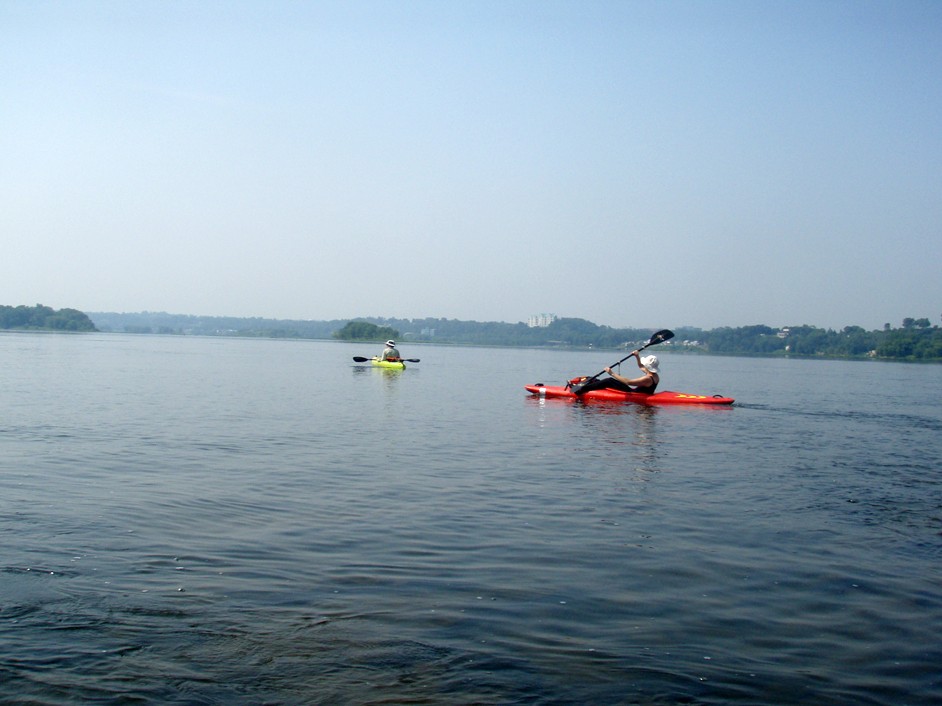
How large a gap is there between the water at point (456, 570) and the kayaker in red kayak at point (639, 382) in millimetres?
10595

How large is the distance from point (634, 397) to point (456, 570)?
2275 centimetres

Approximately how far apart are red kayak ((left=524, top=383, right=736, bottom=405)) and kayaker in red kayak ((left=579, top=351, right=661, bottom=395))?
0.52 ft

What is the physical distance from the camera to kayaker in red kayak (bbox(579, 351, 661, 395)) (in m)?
29.8

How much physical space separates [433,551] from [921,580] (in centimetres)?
493

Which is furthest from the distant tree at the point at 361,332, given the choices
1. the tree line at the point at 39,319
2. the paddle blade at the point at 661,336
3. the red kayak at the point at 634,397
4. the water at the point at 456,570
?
the water at the point at 456,570

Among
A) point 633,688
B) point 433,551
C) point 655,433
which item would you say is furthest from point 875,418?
point 633,688

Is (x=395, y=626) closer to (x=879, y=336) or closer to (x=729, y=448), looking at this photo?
(x=729, y=448)

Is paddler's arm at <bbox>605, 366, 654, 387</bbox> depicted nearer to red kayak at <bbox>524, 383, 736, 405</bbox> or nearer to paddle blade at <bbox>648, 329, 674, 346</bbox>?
red kayak at <bbox>524, 383, 736, 405</bbox>

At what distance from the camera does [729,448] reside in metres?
19.2

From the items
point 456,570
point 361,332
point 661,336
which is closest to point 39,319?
point 361,332

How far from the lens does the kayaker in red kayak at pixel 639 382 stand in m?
29.8

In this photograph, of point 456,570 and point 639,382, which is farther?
point 639,382

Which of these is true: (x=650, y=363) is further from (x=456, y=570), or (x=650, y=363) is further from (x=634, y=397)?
(x=456, y=570)

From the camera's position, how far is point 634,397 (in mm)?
30422
